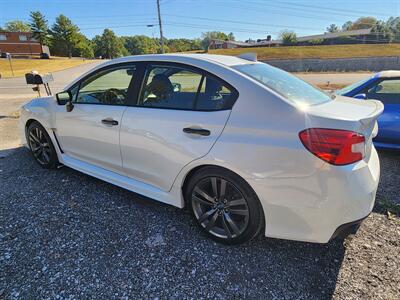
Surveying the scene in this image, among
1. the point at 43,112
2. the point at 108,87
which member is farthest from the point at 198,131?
the point at 43,112

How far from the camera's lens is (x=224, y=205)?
248cm

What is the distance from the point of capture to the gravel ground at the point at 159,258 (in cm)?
210

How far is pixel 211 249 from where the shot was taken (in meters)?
2.53

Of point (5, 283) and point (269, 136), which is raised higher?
point (269, 136)

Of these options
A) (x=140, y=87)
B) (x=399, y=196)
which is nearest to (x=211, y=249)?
(x=140, y=87)

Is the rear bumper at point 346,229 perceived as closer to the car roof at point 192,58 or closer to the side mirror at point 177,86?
the car roof at point 192,58

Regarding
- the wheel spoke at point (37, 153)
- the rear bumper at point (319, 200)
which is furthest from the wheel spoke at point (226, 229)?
the wheel spoke at point (37, 153)

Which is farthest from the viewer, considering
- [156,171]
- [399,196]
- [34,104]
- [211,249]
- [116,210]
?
[34,104]

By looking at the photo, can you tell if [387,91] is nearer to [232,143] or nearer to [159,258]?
[232,143]

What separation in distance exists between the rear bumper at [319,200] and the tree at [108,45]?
342 feet

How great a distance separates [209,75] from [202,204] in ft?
3.86

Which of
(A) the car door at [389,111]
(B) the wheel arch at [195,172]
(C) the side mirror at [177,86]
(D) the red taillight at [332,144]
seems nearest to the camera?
(D) the red taillight at [332,144]

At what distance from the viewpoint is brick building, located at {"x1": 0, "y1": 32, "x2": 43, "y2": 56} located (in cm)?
7644

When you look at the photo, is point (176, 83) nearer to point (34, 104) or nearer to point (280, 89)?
point (280, 89)
